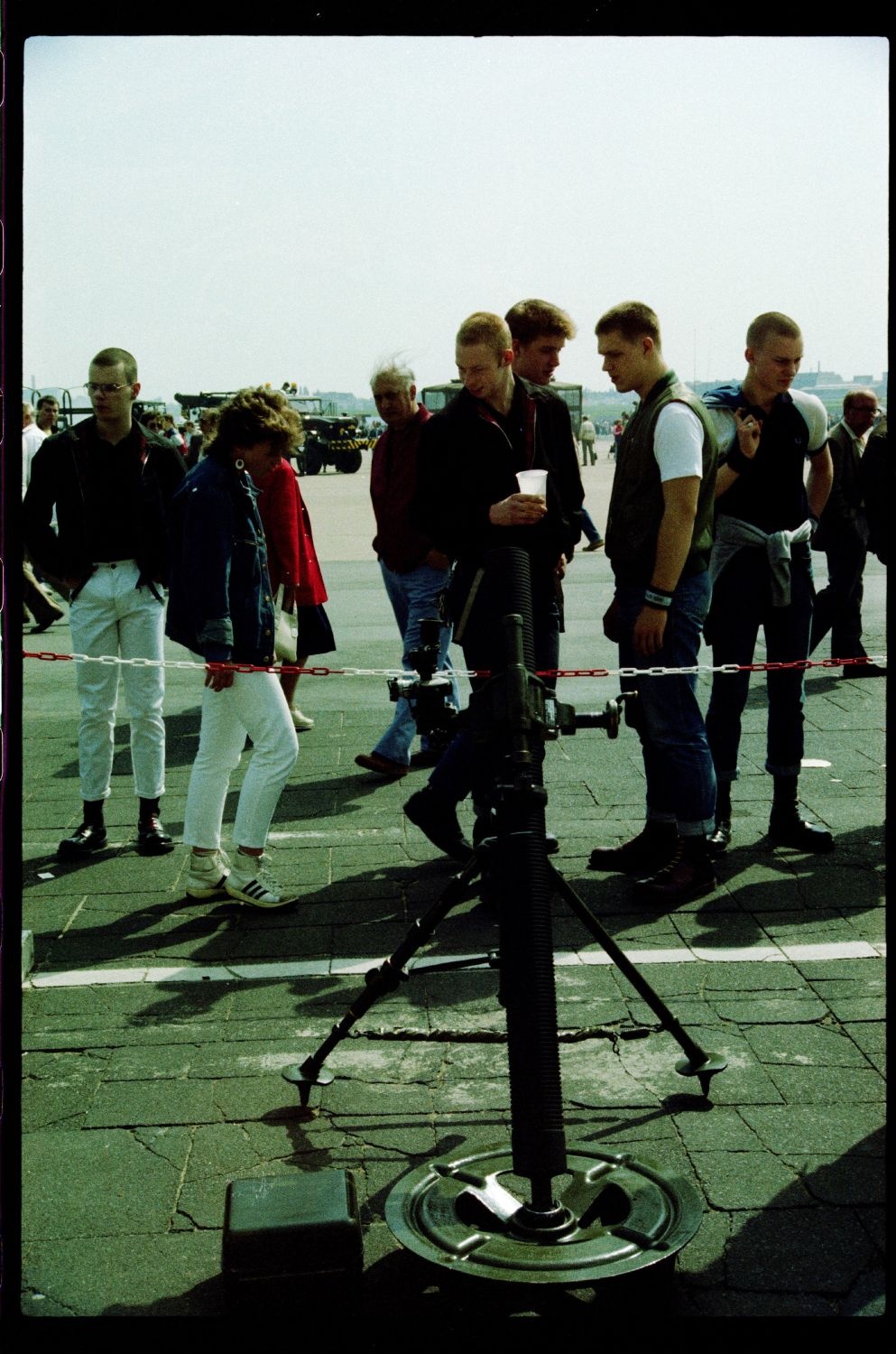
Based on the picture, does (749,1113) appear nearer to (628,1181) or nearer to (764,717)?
(628,1181)

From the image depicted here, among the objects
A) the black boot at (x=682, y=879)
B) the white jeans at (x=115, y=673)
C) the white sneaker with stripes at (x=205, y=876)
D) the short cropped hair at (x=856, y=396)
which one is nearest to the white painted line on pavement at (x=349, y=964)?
the black boot at (x=682, y=879)

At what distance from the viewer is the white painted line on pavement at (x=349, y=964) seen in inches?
187

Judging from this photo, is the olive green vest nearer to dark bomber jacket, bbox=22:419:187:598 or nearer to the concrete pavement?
the concrete pavement

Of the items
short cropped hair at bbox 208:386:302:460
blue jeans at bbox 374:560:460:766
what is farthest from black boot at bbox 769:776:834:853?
short cropped hair at bbox 208:386:302:460

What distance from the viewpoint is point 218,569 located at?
521cm

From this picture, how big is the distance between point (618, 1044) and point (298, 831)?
Result: 250 cm

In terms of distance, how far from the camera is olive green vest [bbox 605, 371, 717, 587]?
17.3ft

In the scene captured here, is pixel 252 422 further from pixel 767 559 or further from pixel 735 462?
pixel 767 559

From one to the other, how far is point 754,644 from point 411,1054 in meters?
2.52

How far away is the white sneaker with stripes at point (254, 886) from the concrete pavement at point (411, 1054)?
0.06 metres

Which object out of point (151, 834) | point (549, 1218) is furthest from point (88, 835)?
point (549, 1218)

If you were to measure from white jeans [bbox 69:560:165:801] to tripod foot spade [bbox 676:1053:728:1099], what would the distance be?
117 inches

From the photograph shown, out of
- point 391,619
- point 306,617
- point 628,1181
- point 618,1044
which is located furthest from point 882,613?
point 628,1181

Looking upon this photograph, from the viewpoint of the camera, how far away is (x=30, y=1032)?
437 cm
